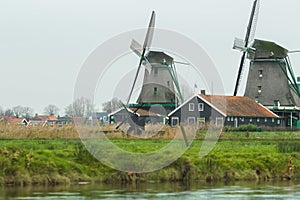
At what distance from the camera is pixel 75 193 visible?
798 inches

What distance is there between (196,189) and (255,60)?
114 ft

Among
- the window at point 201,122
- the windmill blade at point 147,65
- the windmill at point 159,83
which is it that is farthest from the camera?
the windmill at point 159,83

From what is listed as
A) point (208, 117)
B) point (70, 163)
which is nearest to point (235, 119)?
point (208, 117)

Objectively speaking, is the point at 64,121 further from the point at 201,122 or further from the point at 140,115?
the point at 201,122

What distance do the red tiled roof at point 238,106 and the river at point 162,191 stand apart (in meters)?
26.7

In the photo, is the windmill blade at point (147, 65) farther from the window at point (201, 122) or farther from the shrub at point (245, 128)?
the shrub at point (245, 128)

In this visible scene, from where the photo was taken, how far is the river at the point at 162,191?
19.6 meters

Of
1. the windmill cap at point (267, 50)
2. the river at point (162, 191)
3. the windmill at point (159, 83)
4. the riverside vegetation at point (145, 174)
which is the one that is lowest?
the river at point (162, 191)

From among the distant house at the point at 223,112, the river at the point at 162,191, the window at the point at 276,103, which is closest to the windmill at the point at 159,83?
the distant house at the point at 223,112

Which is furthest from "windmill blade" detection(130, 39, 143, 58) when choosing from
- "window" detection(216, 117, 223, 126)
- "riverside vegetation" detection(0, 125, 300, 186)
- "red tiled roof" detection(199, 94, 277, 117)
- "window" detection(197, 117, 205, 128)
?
"riverside vegetation" detection(0, 125, 300, 186)

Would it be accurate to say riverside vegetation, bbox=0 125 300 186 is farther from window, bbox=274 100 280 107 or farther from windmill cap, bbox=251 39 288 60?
windmill cap, bbox=251 39 288 60

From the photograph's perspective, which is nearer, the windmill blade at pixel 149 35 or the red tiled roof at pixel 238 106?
the windmill blade at pixel 149 35

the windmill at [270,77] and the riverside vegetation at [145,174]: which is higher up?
the windmill at [270,77]

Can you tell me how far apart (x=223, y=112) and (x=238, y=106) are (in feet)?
6.22
